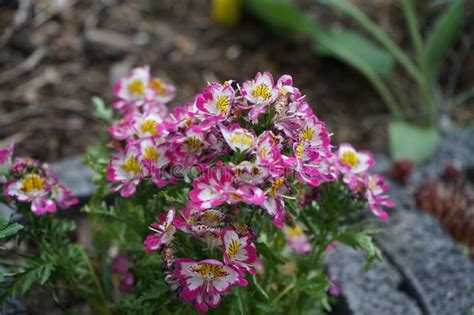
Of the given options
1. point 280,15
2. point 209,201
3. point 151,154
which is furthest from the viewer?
point 280,15

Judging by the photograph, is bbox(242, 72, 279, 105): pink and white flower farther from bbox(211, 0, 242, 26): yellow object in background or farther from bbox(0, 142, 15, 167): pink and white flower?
bbox(211, 0, 242, 26): yellow object in background

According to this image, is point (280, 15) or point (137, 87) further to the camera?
point (280, 15)

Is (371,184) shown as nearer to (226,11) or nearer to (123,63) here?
(123,63)

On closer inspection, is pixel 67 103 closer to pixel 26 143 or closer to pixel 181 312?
pixel 26 143

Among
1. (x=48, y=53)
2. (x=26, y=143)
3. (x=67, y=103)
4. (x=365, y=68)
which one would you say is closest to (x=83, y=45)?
(x=48, y=53)

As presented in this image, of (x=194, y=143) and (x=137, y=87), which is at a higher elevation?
(x=194, y=143)


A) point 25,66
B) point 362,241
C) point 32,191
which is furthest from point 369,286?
point 25,66
